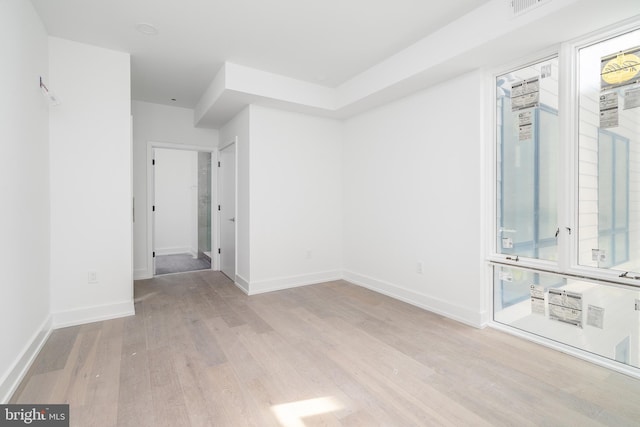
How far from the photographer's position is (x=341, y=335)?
281 cm

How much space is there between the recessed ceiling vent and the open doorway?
581 cm

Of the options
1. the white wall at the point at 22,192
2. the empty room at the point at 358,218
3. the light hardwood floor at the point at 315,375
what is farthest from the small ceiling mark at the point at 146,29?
the light hardwood floor at the point at 315,375

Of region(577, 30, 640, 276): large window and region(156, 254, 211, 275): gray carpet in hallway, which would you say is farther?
region(156, 254, 211, 275): gray carpet in hallway

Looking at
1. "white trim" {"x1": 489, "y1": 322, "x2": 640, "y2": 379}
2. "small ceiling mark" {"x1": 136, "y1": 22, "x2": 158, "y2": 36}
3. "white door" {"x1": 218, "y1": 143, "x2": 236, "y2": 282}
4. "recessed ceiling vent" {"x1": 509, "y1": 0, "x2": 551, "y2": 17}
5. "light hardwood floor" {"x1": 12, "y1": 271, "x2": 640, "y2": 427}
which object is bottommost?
"light hardwood floor" {"x1": 12, "y1": 271, "x2": 640, "y2": 427}

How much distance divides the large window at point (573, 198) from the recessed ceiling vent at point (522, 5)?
1.87 feet

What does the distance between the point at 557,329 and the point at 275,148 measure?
3650mm

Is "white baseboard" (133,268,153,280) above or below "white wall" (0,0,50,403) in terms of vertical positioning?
below

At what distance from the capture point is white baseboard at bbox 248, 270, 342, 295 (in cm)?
411

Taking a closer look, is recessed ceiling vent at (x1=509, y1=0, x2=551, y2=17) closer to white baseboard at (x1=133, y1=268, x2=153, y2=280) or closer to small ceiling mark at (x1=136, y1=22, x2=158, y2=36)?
small ceiling mark at (x1=136, y1=22, x2=158, y2=36)

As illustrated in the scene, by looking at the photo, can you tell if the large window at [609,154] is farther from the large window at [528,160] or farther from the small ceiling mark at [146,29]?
the small ceiling mark at [146,29]

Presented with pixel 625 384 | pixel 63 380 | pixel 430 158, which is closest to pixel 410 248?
pixel 430 158

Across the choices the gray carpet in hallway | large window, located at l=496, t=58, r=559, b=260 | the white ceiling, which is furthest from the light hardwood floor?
the white ceiling

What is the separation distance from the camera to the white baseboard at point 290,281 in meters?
4.11

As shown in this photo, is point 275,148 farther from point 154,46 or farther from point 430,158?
point 430,158
